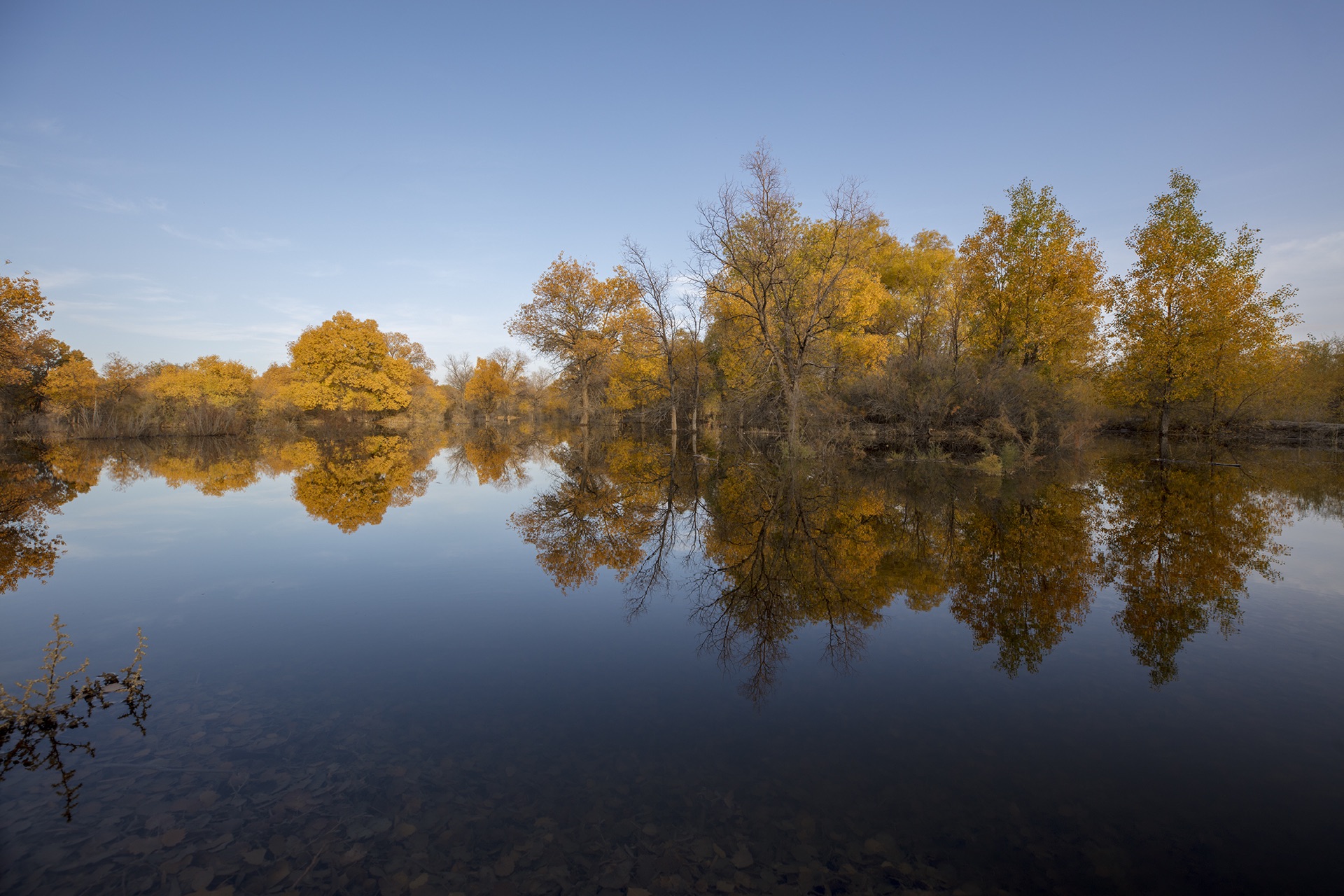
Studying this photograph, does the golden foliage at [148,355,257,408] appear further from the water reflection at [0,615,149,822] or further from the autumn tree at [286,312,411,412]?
the water reflection at [0,615,149,822]

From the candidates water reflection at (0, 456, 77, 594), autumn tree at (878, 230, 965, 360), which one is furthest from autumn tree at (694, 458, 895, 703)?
autumn tree at (878, 230, 965, 360)

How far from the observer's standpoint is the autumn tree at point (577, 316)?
38594mm

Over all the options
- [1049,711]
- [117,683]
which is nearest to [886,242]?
[1049,711]

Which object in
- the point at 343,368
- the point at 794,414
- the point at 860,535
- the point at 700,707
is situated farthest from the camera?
the point at 343,368

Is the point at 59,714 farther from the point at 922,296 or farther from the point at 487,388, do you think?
the point at 487,388

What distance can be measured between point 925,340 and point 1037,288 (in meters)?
9.42

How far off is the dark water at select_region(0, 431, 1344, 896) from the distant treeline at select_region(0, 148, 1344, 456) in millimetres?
12717

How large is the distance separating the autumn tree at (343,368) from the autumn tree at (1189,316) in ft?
149

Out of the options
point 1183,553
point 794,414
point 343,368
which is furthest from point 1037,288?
point 343,368

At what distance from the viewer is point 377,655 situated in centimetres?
520

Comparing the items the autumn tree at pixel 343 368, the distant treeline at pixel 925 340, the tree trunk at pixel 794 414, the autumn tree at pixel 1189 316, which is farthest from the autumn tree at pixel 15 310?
the autumn tree at pixel 1189 316

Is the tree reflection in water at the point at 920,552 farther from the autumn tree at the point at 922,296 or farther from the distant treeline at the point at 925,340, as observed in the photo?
the autumn tree at the point at 922,296

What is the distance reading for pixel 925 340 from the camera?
3394cm

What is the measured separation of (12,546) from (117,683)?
7.49 metres
